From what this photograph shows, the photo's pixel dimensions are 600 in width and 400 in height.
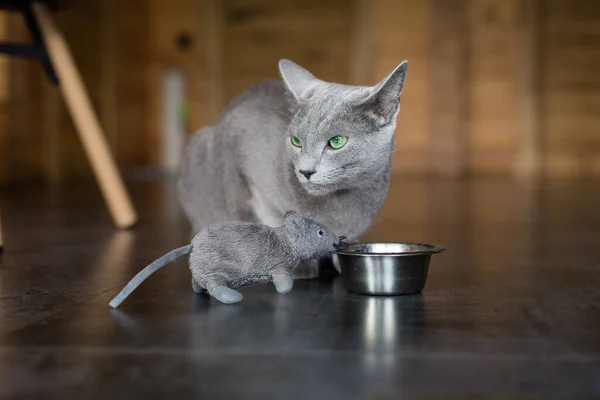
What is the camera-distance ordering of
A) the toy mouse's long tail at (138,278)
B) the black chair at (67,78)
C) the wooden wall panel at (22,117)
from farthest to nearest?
the wooden wall panel at (22,117) → the black chair at (67,78) → the toy mouse's long tail at (138,278)

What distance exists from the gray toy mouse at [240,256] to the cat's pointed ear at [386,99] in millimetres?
222

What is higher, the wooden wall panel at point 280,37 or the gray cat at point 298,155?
the wooden wall panel at point 280,37

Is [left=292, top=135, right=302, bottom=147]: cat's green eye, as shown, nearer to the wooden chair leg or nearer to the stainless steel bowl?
the stainless steel bowl

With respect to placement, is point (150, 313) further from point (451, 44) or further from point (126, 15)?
point (126, 15)

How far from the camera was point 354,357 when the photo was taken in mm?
917

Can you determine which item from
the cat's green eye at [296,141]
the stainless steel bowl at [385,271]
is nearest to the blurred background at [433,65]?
the cat's green eye at [296,141]

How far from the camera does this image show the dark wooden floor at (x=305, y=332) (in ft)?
2.68

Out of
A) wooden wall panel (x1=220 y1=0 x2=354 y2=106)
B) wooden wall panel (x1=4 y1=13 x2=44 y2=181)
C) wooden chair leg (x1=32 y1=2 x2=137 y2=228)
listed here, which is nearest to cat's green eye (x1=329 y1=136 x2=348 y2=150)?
wooden chair leg (x1=32 y1=2 x2=137 y2=228)

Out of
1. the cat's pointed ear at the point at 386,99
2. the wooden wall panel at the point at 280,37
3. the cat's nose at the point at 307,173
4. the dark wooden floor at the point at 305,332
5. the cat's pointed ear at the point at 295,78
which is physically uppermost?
the wooden wall panel at the point at 280,37

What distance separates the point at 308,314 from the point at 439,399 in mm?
417

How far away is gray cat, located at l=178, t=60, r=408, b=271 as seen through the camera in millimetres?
1328

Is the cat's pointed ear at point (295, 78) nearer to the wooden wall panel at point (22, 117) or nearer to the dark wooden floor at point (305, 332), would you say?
the dark wooden floor at point (305, 332)

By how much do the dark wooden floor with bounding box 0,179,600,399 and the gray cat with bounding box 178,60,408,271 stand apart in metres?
0.16

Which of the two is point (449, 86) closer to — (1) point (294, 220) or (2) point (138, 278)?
(1) point (294, 220)
